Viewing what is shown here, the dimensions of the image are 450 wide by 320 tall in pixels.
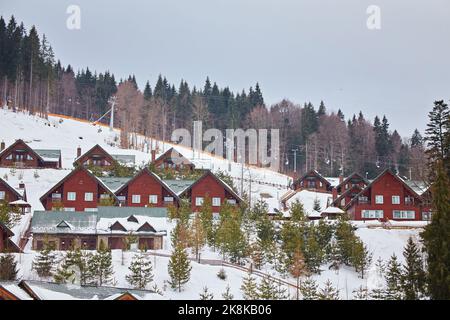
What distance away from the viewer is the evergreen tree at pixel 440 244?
26566mm

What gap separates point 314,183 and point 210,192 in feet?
76.8


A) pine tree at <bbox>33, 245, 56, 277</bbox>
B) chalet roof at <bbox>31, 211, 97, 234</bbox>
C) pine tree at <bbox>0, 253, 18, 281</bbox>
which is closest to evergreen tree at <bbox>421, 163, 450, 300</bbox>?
pine tree at <bbox>33, 245, 56, 277</bbox>

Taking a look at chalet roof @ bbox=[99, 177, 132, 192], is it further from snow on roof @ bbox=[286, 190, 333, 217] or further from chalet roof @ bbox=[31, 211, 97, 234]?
snow on roof @ bbox=[286, 190, 333, 217]

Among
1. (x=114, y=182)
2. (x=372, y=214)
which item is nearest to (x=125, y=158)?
(x=114, y=182)

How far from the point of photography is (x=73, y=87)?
12219cm

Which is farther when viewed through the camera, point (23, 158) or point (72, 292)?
point (23, 158)

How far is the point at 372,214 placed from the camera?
196 feet

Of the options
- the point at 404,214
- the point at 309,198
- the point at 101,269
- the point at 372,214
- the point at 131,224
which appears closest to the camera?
the point at 101,269

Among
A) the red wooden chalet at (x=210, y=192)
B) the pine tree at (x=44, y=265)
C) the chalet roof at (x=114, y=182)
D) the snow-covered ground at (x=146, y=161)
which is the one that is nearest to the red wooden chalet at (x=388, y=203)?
the snow-covered ground at (x=146, y=161)

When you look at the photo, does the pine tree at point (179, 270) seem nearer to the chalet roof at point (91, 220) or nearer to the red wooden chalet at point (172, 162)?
the chalet roof at point (91, 220)

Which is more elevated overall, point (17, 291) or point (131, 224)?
point (131, 224)

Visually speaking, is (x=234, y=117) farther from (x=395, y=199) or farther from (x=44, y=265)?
(x=44, y=265)
